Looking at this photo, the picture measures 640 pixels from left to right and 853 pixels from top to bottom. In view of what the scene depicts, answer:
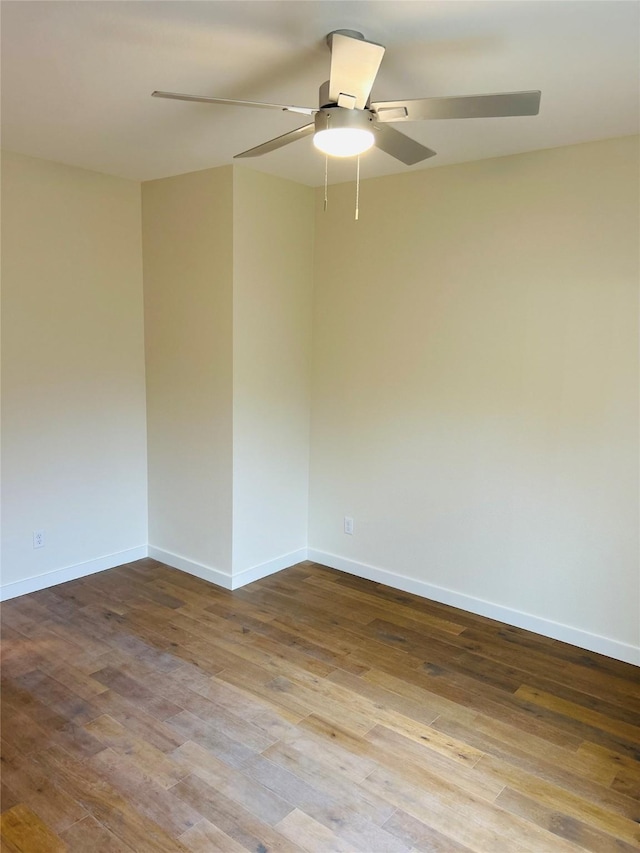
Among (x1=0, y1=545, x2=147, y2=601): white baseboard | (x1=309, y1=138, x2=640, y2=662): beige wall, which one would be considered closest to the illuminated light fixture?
(x1=309, y1=138, x2=640, y2=662): beige wall

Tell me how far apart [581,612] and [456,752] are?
3.83 feet

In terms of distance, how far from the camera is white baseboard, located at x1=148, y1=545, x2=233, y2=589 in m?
3.75

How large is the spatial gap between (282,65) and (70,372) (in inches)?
90.6

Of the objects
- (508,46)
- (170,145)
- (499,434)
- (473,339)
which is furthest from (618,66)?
(170,145)

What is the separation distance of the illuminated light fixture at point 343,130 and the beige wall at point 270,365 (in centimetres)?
156

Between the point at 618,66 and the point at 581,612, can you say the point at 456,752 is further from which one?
the point at 618,66

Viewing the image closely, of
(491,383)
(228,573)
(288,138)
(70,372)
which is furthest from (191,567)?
(288,138)

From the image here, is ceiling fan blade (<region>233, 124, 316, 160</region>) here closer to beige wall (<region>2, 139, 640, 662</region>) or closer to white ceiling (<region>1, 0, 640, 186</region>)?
white ceiling (<region>1, 0, 640, 186</region>)

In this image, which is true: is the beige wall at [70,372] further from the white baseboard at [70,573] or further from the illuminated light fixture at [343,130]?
the illuminated light fixture at [343,130]

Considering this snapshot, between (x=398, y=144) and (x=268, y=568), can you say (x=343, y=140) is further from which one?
(x=268, y=568)

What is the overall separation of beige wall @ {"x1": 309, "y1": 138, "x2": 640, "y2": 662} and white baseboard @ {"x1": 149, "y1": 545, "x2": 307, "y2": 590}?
309 millimetres

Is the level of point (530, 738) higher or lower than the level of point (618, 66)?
lower

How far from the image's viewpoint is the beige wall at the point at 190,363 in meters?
3.56

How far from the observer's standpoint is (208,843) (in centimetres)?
186
